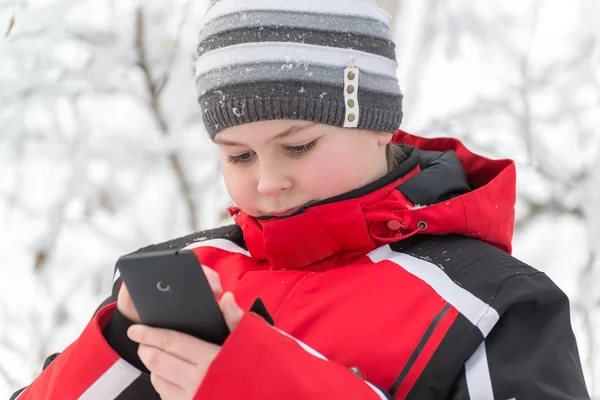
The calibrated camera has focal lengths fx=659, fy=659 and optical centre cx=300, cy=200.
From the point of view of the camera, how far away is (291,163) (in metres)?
1.00

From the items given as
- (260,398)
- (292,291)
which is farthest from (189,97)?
(260,398)

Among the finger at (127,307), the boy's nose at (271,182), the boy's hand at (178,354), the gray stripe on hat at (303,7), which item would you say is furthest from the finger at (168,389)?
the gray stripe on hat at (303,7)

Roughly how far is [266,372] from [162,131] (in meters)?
1.39

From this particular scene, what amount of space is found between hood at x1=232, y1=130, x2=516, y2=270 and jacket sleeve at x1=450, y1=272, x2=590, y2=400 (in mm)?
149

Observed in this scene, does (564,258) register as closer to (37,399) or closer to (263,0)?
(263,0)

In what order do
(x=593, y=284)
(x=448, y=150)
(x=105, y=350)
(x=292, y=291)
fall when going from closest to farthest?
(x=105, y=350), (x=292, y=291), (x=448, y=150), (x=593, y=284)

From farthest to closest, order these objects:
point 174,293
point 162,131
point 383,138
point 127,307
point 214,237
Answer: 1. point 162,131
2. point 214,237
3. point 383,138
4. point 127,307
5. point 174,293

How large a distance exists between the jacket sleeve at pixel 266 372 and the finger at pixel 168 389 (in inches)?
2.0

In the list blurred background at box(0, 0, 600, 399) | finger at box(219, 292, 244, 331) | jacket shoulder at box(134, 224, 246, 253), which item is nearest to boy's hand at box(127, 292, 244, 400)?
finger at box(219, 292, 244, 331)

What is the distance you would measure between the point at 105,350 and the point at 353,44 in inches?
23.5

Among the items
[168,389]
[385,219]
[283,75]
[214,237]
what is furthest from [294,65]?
[168,389]

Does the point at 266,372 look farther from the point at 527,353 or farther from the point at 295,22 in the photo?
the point at 295,22

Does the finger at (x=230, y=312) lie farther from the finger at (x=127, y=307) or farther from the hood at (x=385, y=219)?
the hood at (x=385, y=219)

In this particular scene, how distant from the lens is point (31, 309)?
1.96 metres
